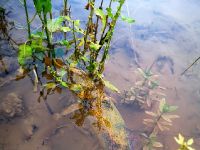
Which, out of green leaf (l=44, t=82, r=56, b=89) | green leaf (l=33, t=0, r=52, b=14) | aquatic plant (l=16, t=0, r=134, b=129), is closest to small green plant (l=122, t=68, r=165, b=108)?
aquatic plant (l=16, t=0, r=134, b=129)

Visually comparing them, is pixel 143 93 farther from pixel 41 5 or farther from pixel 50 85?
pixel 41 5

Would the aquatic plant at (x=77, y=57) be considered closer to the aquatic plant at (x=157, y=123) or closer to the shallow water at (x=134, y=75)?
the shallow water at (x=134, y=75)

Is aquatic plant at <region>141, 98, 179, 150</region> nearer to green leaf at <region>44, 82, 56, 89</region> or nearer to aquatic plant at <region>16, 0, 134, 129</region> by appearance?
aquatic plant at <region>16, 0, 134, 129</region>

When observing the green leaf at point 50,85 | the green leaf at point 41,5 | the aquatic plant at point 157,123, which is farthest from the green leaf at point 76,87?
the aquatic plant at point 157,123

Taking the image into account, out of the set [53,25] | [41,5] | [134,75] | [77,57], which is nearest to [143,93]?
[134,75]

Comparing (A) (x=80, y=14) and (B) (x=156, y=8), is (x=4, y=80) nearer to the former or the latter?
(A) (x=80, y=14)
